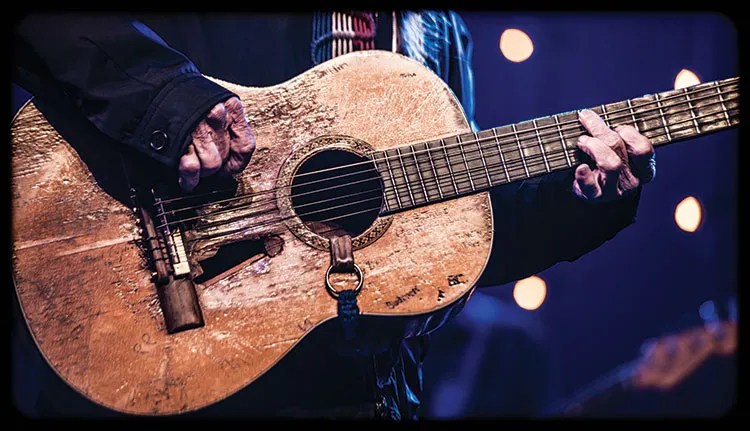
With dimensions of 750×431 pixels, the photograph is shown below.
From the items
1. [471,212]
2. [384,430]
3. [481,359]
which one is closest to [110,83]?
[471,212]

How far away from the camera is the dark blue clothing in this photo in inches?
52.0

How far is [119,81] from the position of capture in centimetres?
133

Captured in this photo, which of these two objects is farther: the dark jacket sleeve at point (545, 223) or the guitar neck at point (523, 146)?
the dark jacket sleeve at point (545, 223)

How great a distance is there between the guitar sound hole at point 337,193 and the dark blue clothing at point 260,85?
257 mm

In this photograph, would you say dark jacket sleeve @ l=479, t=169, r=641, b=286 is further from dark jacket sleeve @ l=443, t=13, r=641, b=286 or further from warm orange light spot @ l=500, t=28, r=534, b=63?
warm orange light spot @ l=500, t=28, r=534, b=63

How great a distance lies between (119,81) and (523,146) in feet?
3.01

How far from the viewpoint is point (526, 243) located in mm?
1685

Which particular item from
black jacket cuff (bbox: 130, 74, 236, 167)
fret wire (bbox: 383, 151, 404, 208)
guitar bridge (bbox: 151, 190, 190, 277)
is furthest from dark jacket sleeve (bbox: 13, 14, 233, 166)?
fret wire (bbox: 383, 151, 404, 208)

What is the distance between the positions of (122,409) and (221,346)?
Answer: 231 mm

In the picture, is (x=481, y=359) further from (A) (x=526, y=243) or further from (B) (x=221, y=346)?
(B) (x=221, y=346)

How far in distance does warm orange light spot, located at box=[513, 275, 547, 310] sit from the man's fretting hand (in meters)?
1.48

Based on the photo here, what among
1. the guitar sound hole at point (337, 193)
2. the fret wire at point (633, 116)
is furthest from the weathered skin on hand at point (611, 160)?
the guitar sound hole at point (337, 193)

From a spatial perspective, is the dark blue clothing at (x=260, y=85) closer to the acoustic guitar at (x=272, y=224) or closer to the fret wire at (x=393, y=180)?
the acoustic guitar at (x=272, y=224)

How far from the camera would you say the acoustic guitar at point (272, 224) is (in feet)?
4.31
